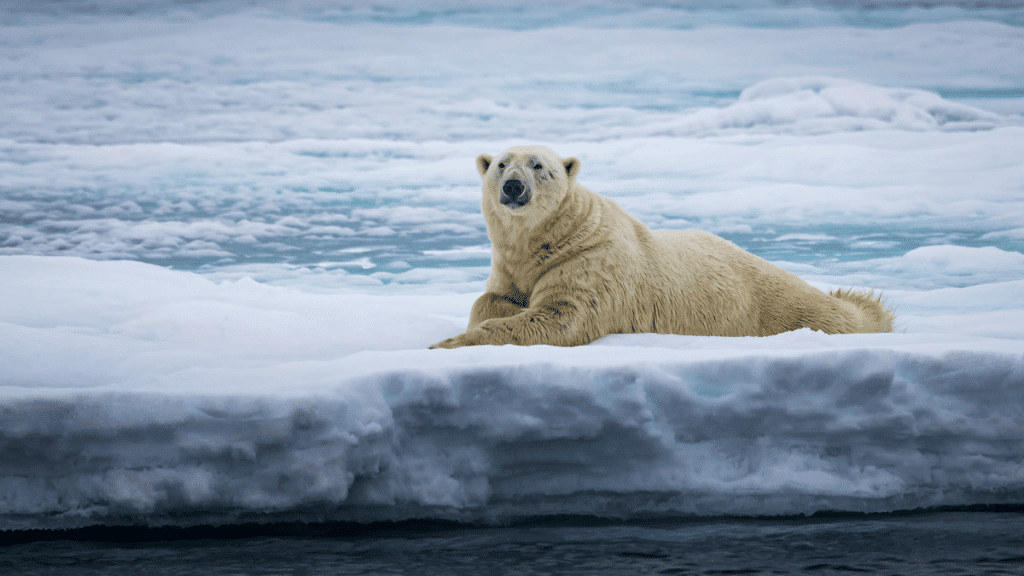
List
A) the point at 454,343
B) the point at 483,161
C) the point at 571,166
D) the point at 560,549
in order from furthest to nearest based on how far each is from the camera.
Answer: the point at 483,161, the point at 571,166, the point at 454,343, the point at 560,549

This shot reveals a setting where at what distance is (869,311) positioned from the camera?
5.91 m

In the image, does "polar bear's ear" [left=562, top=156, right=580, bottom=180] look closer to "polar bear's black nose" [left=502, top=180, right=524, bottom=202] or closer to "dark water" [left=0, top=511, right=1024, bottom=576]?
"polar bear's black nose" [left=502, top=180, right=524, bottom=202]

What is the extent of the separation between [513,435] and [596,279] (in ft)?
5.70

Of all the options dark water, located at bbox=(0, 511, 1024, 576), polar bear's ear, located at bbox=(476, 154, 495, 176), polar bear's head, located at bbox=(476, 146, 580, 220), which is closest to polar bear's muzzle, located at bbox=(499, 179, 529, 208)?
polar bear's head, located at bbox=(476, 146, 580, 220)

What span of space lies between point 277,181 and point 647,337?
15059mm

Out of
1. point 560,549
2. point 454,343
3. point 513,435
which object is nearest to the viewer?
point 560,549

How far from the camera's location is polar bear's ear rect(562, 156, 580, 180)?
5281 mm

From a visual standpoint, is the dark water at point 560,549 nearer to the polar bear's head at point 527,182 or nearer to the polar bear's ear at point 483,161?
the polar bear's head at point 527,182

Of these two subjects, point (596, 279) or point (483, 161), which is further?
point (483, 161)

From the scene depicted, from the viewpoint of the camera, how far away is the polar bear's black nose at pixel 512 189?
4.89 meters

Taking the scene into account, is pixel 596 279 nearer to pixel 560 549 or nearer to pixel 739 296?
pixel 739 296

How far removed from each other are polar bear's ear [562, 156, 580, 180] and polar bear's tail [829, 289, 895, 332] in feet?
6.96

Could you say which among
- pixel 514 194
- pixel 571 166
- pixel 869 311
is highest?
pixel 571 166

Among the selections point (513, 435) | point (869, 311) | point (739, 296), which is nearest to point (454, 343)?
point (513, 435)
